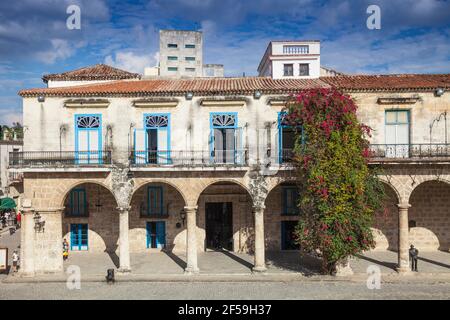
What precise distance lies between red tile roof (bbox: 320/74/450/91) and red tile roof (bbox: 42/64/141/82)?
1230cm

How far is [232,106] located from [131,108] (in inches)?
195

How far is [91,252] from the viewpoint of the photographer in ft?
75.7

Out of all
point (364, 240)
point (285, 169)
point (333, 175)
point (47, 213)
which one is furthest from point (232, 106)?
point (47, 213)

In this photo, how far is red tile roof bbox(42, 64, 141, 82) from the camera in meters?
24.6

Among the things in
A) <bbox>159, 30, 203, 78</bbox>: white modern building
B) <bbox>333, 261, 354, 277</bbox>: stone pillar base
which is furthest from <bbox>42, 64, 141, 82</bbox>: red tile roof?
<bbox>159, 30, 203, 78</bbox>: white modern building

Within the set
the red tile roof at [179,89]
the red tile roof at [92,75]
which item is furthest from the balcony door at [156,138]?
the red tile roof at [92,75]

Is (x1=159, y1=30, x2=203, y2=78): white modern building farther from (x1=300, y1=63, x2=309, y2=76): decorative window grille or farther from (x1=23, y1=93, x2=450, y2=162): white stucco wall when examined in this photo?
(x1=23, y1=93, x2=450, y2=162): white stucco wall

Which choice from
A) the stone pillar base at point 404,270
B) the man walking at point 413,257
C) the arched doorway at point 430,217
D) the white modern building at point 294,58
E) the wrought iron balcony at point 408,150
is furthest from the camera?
the white modern building at point 294,58

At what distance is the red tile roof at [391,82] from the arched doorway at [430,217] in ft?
18.3

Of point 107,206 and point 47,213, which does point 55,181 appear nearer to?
point 47,213

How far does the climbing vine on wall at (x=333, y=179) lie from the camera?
16.9 meters

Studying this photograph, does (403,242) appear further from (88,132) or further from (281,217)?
(88,132)

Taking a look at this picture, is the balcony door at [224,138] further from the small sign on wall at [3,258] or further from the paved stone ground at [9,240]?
the paved stone ground at [9,240]

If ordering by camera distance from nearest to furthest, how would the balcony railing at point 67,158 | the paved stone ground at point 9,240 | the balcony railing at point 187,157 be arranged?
the balcony railing at point 67,158 < the balcony railing at point 187,157 < the paved stone ground at point 9,240
